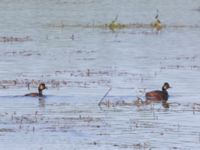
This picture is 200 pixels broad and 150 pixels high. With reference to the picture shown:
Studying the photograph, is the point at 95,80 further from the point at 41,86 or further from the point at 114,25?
the point at 114,25

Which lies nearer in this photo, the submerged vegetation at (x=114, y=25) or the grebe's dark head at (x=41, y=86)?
the grebe's dark head at (x=41, y=86)

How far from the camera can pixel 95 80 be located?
99.0ft

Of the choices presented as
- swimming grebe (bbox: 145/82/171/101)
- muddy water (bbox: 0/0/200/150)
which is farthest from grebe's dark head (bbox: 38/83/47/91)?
swimming grebe (bbox: 145/82/171/101)

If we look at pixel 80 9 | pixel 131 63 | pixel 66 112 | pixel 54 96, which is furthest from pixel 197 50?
pixel 80 9

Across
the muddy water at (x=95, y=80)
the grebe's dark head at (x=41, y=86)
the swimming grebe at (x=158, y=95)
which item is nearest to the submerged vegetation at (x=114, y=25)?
the muddy water at (x=95, y=80)

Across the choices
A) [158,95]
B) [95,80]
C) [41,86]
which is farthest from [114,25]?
[158,95]

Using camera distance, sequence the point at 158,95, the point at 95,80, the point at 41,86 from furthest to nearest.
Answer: the point at 95,80, the point at 41,86, the point at 158,95

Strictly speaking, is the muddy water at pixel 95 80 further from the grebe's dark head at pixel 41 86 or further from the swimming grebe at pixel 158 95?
the grebe's dark head at pixel 41 86

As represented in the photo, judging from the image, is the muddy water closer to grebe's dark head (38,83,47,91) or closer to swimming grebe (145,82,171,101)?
swimming grebe (145,82,171,101)

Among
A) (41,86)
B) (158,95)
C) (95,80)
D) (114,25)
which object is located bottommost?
(158,95)

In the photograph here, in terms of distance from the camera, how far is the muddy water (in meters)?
21.0

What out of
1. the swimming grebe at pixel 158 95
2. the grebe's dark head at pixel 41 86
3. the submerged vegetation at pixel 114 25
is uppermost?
the submerged vegetation at pixel 114 25

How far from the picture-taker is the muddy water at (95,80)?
825 inches

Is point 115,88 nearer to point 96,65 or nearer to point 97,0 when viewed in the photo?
point 96,65
